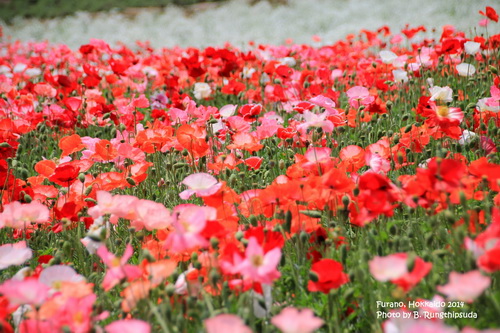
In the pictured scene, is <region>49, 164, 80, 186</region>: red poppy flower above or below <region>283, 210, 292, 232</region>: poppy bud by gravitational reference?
below

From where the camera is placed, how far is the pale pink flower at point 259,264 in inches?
Result: 51.3

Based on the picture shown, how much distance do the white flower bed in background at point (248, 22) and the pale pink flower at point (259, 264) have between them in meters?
9.56

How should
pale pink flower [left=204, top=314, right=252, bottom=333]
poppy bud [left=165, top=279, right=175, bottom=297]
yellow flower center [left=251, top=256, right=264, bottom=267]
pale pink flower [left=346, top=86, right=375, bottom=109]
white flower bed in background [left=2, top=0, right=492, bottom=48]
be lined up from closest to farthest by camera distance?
pale pink flower [left=204, top=314, right=252, bottom=333], yellow flower center [left=251, top=256, right=264, bottom=267], poppy bud [left=165, top=279, right=175, bottom=297], pale pink flower [left=346, top=86, right=375, bottom=109], white flower bed in background [left=2, top=0, right=492, bottom=48]

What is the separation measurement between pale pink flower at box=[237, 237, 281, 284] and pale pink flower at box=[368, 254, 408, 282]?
0.81ft

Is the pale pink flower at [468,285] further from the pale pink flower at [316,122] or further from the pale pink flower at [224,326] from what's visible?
the pale pink flower at [316,122]

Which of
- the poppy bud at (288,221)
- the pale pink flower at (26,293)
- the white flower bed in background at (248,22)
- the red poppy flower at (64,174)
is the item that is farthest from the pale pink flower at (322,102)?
the white flower bed in background at (248,22)

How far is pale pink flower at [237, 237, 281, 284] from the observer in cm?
130

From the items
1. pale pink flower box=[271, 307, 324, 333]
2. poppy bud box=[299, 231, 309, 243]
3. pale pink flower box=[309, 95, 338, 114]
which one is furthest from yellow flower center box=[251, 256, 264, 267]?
pale pink flower box=[309, 95, 338, 114]

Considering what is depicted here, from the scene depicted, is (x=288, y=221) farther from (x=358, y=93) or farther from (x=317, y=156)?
(x=358, y=93)

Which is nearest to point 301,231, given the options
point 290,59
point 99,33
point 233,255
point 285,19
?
point 233,255

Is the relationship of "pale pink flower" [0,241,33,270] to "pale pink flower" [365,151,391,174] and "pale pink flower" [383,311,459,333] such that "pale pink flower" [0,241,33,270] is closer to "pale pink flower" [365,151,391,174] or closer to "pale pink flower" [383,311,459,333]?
"pale pink flower" [383,311,459,333]

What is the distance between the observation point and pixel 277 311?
4.85 feet

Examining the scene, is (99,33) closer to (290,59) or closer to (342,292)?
(290,59)

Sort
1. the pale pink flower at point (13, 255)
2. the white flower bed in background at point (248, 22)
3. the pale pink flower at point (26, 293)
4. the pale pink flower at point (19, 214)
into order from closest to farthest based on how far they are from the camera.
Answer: the pale pink flower at point (26, 293)
the pale pink flower at point (13, 255)
the pale pink flower at point (19, 214)
the white flower bed in background at point (248, 22)
